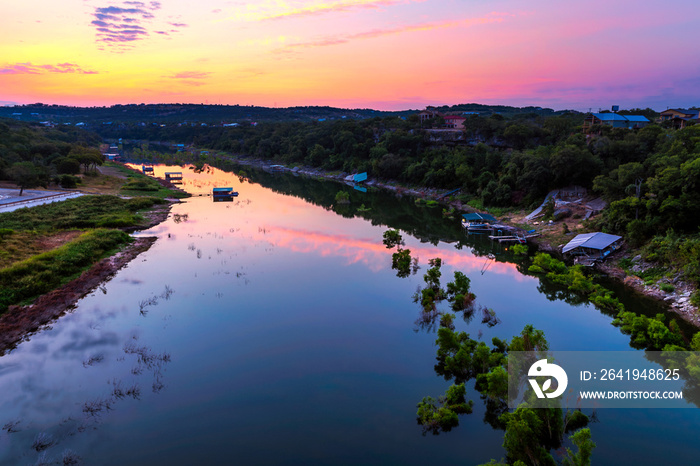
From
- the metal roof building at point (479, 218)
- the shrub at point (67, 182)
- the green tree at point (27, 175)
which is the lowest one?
the metal roof building at point (479, 218)

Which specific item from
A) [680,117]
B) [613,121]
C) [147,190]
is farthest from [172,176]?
[680,117]

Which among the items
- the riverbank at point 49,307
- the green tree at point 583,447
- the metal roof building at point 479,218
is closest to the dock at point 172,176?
the riverbank at point 49,307

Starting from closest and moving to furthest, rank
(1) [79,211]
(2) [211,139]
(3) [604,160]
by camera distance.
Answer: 1. (1) [79,211]
2. (3) [604,160]
3. (2) [211,139]

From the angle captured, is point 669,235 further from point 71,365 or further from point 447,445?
point 71,365

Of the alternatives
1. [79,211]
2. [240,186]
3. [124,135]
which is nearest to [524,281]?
[79,211]

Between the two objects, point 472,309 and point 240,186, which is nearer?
point 472,309

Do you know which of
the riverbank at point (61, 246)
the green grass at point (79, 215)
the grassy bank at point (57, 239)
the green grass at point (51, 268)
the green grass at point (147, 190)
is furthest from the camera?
the green grass at point (147, 190)

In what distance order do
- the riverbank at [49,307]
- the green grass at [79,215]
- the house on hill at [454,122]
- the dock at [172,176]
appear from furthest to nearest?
the house on hill at [454,122] → the dock at [172,176] → the green grass at [79,215] → the riverbank at [49,307]

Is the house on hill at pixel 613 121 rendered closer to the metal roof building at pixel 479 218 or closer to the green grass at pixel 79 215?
the metal roof building at pixel 479 218

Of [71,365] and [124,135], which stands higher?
[124,135]
